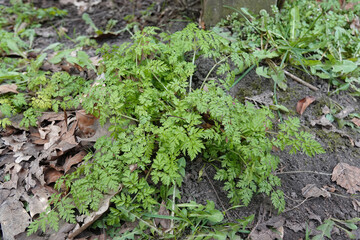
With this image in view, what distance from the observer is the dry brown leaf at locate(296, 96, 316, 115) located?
2.92 metres

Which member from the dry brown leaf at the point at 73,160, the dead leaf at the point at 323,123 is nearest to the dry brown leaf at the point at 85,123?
the dry brown leaf at the point at 73,160

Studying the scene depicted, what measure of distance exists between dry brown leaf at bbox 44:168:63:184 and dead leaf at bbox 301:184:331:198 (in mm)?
2176

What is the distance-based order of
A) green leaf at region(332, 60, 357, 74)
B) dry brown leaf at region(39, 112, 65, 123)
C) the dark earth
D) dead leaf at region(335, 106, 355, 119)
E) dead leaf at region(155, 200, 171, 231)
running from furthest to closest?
1. green leaf at region(332, 60, 357, 74)
2. dead leaf at region(335, 106, 355, 119)
3. dry brown leaf at region(39, 112, 65, 123)
4. the dark earth
5. dead leaf at region(155, 200, 171, 231)

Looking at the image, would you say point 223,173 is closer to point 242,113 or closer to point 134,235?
point 242,113

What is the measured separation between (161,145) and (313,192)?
1405 millimetres

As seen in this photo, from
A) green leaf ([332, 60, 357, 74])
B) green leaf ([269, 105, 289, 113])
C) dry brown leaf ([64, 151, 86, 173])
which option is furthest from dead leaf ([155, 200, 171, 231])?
green leaf ([332, 60, 357, 74])

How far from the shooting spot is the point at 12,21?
15.4 feet

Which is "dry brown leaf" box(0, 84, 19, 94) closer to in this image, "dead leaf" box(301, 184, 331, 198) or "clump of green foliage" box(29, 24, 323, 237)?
"clump of green foliage" box(29, 24, 323, 237)

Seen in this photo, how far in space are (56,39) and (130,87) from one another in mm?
2682

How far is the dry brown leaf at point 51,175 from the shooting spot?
94.3 inches

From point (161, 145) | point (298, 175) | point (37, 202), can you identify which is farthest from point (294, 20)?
point (37, 202)

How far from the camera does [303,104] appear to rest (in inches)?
115

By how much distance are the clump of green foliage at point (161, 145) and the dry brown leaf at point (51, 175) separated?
0.59 ft

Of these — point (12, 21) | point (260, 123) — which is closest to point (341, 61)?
point (260, 123)
